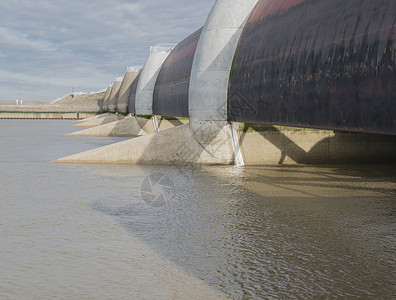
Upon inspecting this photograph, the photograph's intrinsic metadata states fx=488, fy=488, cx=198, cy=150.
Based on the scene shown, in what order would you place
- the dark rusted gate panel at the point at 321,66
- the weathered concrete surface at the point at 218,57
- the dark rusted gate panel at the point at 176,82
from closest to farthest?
the dark rusted gate panel at the point at 321,66 → the weathered concrete surface at the point at 218,57 → the dark rusted gate panel at the point at 176,82

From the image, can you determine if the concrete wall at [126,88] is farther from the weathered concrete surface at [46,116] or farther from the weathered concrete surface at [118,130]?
the weathered concrete surface at [46,116]

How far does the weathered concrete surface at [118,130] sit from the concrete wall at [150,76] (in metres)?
2.20

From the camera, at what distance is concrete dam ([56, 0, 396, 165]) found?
1260 cm

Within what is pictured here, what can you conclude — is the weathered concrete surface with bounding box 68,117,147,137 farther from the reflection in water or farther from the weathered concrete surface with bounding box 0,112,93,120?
the weathered concrete surface with bounding box 0,112,93,120

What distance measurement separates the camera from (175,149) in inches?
941

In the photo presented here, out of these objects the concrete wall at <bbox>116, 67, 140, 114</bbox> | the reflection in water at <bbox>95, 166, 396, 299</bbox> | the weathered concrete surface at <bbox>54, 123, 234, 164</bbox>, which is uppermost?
the concrete wall at <bbox>116, 67, 140, 114</bbox>

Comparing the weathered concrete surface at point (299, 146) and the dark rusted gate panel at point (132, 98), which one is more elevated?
the dark rusted gate panel at point (132, 98)

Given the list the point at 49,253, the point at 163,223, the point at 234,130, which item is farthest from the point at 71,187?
the point at 234,130

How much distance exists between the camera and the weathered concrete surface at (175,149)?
77.5 feet

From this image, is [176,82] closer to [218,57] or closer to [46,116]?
[218,57]

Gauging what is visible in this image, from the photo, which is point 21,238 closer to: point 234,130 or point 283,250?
point 283,250

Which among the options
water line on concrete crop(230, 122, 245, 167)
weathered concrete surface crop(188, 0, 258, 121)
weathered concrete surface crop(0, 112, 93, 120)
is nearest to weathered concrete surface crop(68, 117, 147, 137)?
weathered concrete surface crop(188, 0, 258, 121)

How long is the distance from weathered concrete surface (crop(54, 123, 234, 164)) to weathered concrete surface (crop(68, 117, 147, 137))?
2642 cm

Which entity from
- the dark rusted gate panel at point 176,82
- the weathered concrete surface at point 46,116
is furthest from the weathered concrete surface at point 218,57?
the weathered concrete surface at point 46,116
